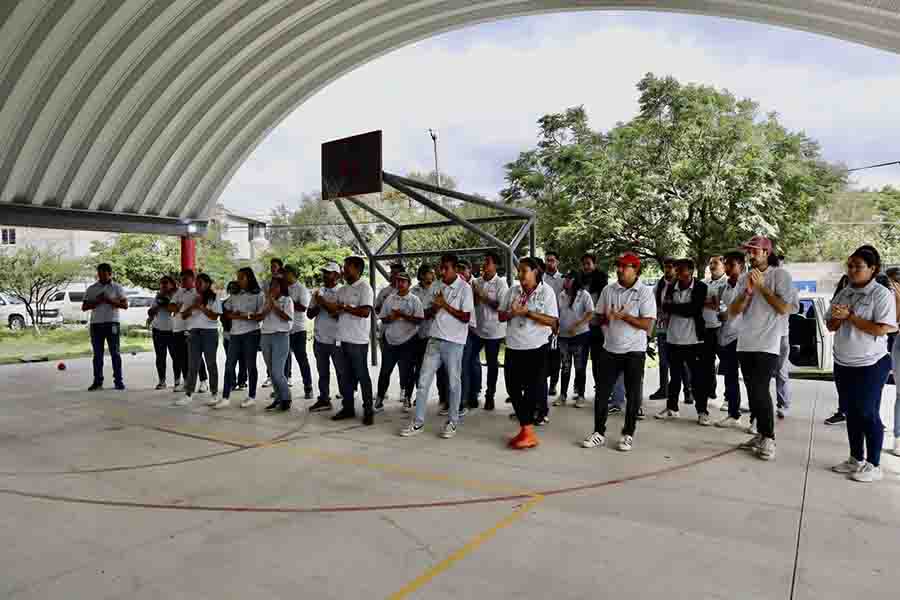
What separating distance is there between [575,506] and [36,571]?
3.03 m

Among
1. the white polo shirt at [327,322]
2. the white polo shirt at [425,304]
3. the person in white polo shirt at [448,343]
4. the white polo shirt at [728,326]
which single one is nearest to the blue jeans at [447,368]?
the person in white polo shirt at [448,343]

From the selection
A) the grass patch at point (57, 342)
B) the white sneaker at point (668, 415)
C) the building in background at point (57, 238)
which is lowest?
the grass patch at point (57, 342)

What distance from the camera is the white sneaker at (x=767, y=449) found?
514 centimetres

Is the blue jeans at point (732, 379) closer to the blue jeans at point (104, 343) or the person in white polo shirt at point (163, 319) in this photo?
the person in white polo shirt at point (163, 319)

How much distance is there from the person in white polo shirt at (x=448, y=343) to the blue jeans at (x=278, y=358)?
6.05 ft

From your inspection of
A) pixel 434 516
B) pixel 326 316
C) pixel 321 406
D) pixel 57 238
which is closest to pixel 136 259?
pixel 57 238

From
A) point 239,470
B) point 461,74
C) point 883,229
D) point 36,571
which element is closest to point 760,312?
point 239,470

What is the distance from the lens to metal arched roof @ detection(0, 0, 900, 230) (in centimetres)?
863

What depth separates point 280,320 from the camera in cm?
731

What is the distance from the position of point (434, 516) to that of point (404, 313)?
3.26m

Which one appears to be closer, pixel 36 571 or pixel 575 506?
pixel 36 571

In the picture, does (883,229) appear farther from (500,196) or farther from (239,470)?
(239,470)

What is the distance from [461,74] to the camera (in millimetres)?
52344

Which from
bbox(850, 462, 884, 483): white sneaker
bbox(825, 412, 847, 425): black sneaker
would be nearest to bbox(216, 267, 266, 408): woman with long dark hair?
bbox(850, 462, 884, 483): white sneaker
